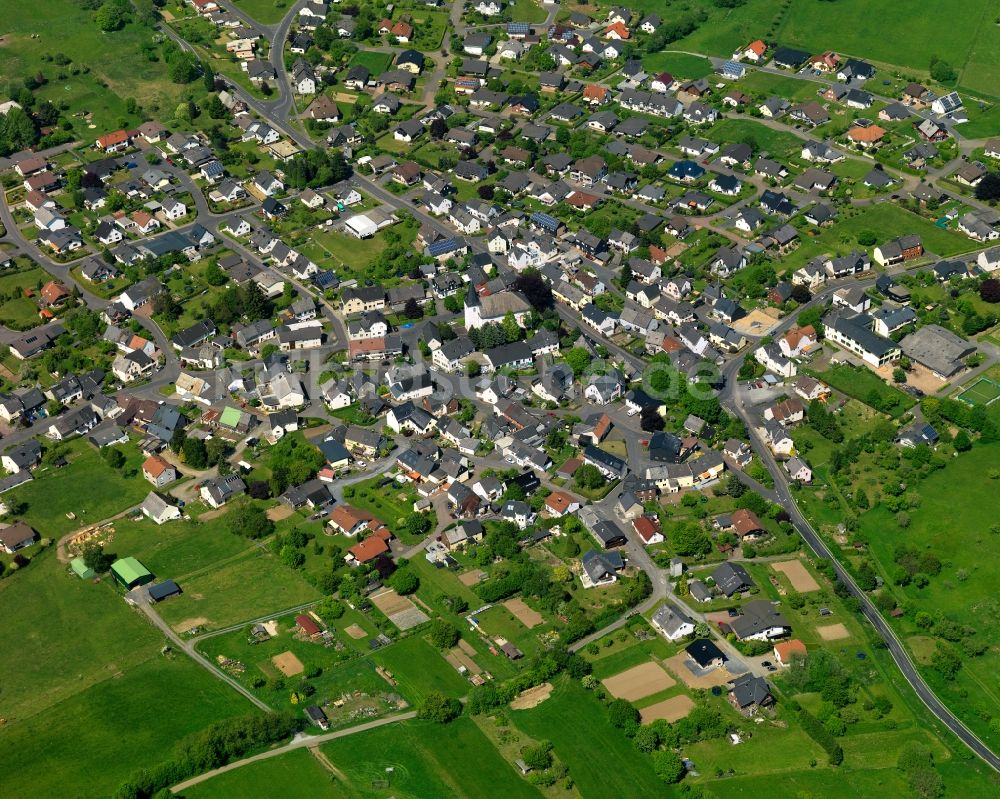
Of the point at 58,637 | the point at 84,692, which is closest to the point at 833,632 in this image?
the point at 84,692

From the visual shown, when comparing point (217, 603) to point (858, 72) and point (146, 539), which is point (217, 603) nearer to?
point (146, 539)

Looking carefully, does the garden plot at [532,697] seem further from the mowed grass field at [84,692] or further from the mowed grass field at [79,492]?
the mowed grass field at [79,492]

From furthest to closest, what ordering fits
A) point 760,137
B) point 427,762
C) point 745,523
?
point 760,137
point 745,523
point 427,762

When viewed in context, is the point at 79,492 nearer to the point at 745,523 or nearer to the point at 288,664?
the point at 288,664

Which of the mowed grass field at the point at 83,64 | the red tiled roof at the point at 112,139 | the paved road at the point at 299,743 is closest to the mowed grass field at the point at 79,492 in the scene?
the paved road at the point at 299,743

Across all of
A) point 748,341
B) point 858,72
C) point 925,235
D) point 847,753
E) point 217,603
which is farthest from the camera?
point 858,72

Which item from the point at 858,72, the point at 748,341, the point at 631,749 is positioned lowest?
the point at 631,749

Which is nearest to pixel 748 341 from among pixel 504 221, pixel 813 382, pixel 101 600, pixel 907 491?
pixel 813 382
